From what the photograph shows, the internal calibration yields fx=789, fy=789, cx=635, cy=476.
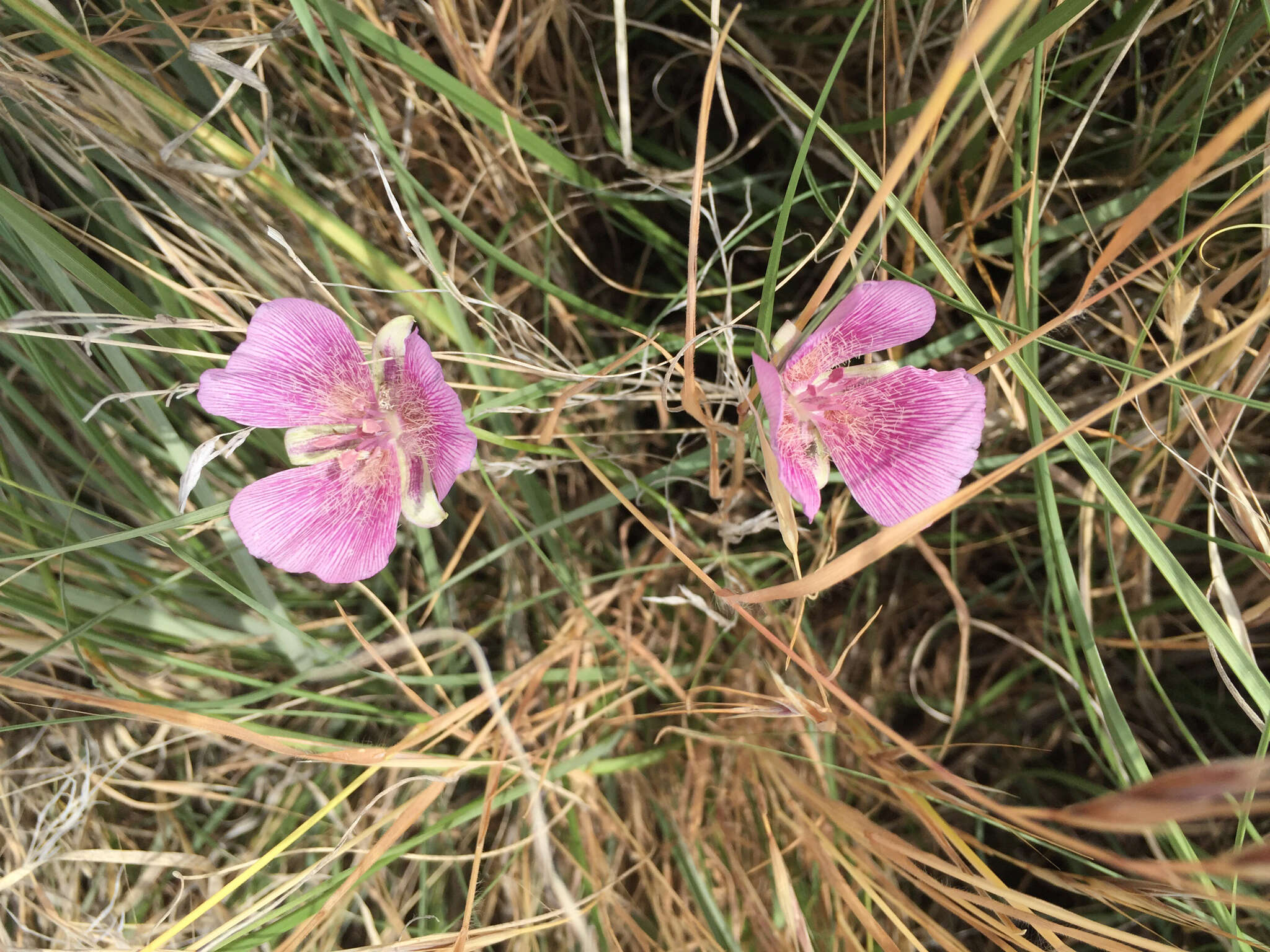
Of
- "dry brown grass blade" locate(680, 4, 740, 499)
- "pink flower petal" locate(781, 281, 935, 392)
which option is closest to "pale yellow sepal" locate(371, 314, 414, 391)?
"dry brown grass blade" locate(680, 4, 740, 499)

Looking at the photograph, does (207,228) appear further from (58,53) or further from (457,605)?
(457,605)

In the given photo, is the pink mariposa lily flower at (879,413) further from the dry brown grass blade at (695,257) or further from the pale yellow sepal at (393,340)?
the pale yellow sepal at (393,340)

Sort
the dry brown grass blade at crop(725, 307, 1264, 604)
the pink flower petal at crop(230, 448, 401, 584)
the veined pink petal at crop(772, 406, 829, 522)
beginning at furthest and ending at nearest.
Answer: the pink flower petal at crop(230, 448, 401, 584) → the veined pink petal at crop(772, 406, 829, 522) → the dry brown grass blade at crop(725, 307, 1264, 604)

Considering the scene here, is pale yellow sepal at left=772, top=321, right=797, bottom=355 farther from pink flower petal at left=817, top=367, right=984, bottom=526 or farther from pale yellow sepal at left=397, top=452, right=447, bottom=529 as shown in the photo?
pale yellow sepal at left=397, top=452, right=447, bottom=529

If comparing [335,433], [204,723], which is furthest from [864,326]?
[204,723]

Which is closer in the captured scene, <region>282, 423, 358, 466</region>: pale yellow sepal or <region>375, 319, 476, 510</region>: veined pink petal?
<region>375, 319, 476, 510</region>: veined pink petal

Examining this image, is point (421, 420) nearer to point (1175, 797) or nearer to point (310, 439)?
point (310, 439)
